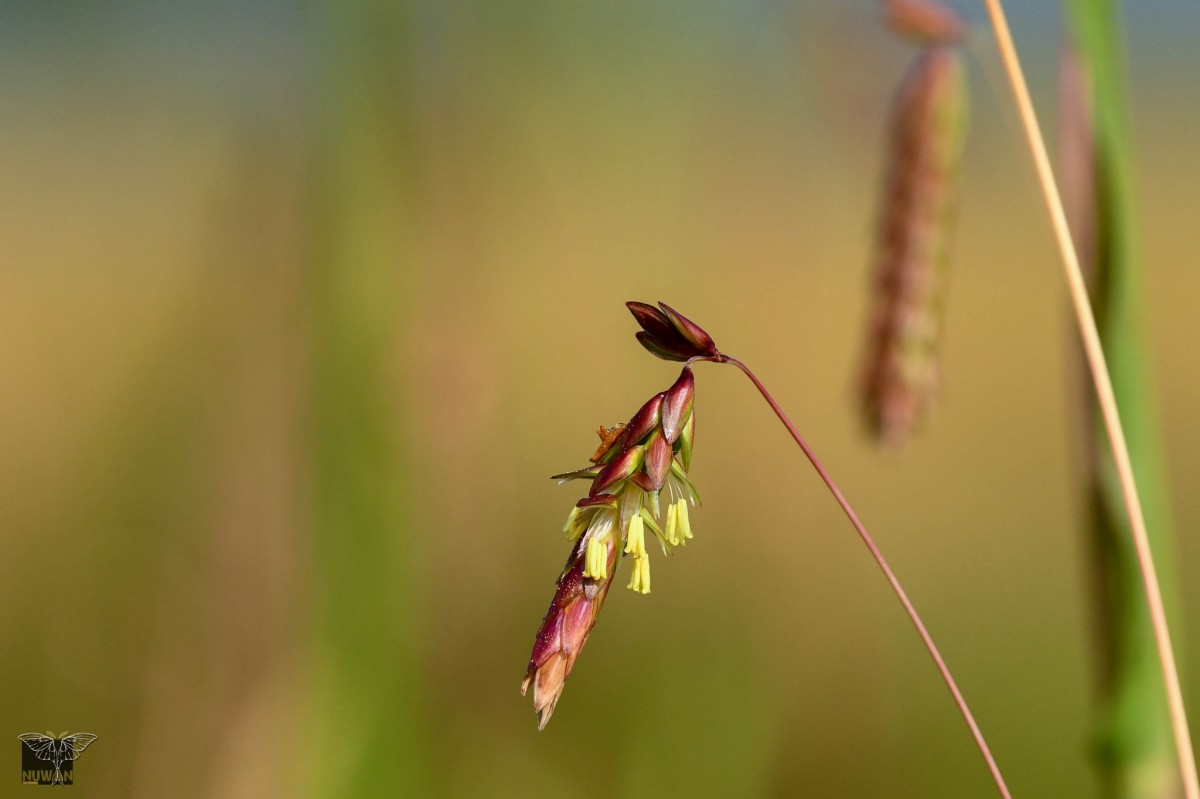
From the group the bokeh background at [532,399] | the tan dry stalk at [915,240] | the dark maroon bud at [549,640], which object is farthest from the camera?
the bokeh background at [532,399]

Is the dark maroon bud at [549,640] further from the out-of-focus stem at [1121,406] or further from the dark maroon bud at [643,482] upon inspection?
the out-of-focus stem at [1121,406]

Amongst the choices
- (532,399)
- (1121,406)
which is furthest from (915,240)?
(532,399)

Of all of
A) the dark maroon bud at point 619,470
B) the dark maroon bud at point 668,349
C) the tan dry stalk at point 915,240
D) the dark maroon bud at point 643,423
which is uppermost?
the tan dry stalk at point 915,240

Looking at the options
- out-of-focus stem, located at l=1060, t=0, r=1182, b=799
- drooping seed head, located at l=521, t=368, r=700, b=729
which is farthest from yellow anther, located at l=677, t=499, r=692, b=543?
out-of-focus stem, located at l=1060, t=0, r=1182, b=799

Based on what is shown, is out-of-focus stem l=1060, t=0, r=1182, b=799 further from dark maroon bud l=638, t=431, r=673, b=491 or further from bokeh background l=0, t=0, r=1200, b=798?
bokeh background l=0, t=0, r=1200, b=798

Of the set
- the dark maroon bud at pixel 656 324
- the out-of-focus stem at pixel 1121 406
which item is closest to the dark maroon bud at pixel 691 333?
the dark maroon bud at pixel 656 324

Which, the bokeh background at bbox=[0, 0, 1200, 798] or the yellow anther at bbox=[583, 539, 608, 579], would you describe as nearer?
the yellow anther at bbox=[583, 539, 608, 579]

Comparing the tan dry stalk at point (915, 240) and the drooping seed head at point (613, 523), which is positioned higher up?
the tan dry stalk at point (915, 240)
